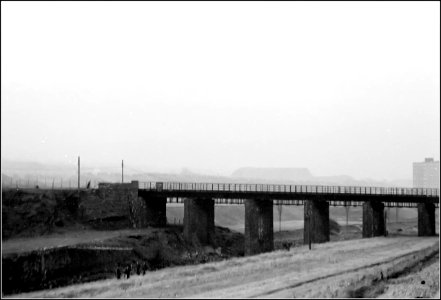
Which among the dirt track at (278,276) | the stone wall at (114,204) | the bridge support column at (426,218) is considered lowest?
the dirt track at (278,276)

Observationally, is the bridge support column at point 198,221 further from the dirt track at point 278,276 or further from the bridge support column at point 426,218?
the bridge support column at point 426,218

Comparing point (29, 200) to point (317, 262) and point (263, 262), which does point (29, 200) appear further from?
point (317, 262)

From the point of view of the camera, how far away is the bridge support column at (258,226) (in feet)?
Answer: 180

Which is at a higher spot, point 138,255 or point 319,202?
point 319,202

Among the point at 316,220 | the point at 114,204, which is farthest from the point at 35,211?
the point at 316,220

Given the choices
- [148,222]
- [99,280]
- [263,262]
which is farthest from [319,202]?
[99,280]

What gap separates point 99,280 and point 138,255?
637cm

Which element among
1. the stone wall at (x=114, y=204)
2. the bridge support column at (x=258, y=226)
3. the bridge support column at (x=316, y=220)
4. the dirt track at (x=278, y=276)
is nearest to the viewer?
the dirt track at (x=278, y=276)

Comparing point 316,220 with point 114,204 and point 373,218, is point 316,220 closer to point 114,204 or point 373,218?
point 373,218

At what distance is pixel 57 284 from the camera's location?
3825 cm

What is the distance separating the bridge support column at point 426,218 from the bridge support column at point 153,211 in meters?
31.3

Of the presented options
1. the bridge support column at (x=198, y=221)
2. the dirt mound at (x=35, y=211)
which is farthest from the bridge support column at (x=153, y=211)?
the dirt mound at (x=35, y=211)

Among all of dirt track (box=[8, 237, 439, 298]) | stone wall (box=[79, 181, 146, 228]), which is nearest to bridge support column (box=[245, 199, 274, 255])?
dirt track (box=[8, 237, 439, 298])

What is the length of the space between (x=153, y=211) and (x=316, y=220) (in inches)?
764
